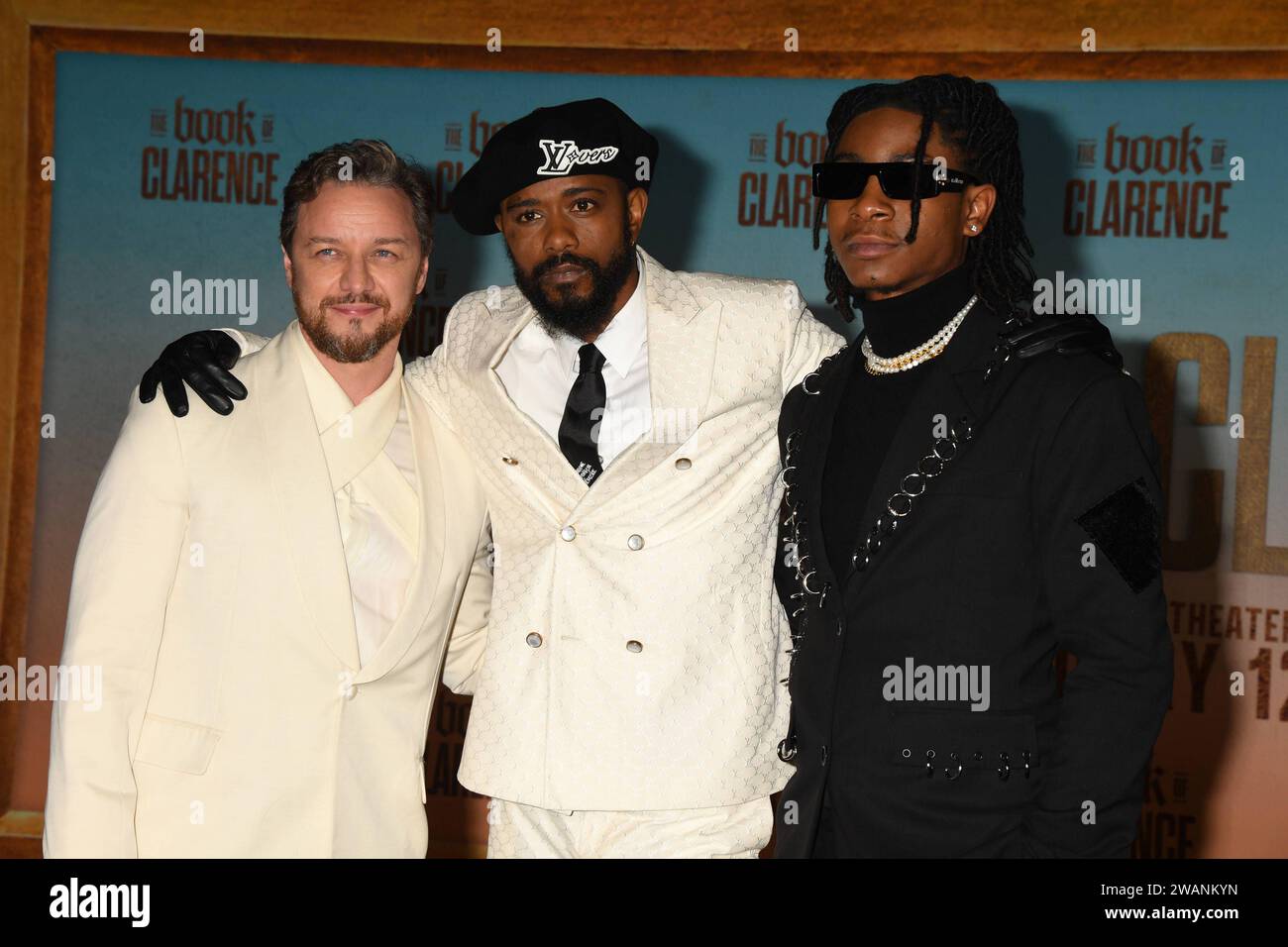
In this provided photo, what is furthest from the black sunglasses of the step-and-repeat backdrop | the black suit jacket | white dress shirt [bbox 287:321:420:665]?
the step-and-repeat backdrop

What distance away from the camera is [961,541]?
2.42 meters

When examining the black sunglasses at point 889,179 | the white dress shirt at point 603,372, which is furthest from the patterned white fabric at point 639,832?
the black sunglasses at point 889,179

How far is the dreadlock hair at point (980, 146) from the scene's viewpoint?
256 centimetres

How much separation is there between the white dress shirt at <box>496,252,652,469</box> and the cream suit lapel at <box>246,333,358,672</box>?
0.49m

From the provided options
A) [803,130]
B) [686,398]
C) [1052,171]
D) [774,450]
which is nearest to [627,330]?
[686,398]

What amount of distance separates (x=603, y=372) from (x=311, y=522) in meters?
0.77

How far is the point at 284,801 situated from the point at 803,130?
3.36 m

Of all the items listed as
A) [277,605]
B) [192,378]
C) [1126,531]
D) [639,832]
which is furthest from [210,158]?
[1126,531]

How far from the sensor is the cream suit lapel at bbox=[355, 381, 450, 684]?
9.31ft

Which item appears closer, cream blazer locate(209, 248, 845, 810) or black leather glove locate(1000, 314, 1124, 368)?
black leather glove locate(1000, 314, 1124, 368)

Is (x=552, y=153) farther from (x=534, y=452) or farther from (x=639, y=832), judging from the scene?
(x=639, y=832)

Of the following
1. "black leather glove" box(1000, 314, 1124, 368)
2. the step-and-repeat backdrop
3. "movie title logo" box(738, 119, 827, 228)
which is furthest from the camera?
"movie title logo" box(738, 119, 827, 228)

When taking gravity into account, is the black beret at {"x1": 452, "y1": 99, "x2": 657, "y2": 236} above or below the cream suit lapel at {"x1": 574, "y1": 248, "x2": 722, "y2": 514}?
above

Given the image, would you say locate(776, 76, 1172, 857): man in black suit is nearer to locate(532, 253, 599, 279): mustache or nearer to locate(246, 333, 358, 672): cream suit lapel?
locate(532, 253, 599, 279): mustache
